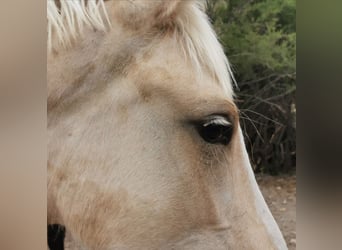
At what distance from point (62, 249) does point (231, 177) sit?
34.6 inches

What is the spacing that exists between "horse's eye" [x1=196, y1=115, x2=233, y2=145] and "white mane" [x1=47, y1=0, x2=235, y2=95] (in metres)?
0.16

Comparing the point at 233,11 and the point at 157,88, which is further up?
the point at 233,11

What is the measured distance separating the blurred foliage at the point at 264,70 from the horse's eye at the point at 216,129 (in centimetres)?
14

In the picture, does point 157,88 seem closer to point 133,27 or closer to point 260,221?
point 133,27

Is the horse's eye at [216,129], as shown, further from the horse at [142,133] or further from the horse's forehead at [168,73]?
the horse's forehead at [168,73]

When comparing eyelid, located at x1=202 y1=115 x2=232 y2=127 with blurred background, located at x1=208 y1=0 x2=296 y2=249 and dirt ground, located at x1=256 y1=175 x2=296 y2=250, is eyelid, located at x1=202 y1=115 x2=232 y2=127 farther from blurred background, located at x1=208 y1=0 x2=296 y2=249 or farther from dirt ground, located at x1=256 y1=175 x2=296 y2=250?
dirt ground, located at x1=256 y1=175 x2=296 y2=250

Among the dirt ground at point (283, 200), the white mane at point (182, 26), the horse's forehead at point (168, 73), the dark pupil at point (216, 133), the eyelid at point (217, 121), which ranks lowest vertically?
the dirt ground at point (283, 200)

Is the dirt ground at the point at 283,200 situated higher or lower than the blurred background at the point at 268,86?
lower

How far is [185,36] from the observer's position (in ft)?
5.80

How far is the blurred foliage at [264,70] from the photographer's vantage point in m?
1.93

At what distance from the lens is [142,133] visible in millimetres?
1776

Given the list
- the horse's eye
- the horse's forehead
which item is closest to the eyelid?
the horse's eye

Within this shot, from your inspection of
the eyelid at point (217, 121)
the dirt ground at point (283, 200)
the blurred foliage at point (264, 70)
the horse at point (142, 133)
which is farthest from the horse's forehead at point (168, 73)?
the dirt ground at point (283, 200)

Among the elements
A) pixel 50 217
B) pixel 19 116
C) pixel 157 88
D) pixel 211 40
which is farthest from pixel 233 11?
pixel 50 217
